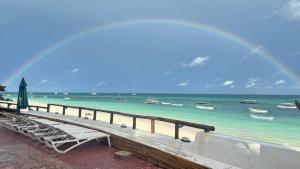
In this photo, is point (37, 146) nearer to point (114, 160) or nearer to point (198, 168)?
point (114, 160)

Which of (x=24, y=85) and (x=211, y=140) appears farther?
(x=24, y=85)

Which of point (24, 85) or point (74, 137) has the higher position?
point (24, 85)

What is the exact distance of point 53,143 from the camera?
5.46 meters

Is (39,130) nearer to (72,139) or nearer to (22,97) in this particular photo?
(72,139)

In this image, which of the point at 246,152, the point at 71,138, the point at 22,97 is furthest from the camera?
the point at 22,97

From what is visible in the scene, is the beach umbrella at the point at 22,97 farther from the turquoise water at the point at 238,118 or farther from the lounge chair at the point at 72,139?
the turquoise water at the point at 238,118

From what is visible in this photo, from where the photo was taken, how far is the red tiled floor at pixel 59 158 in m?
4.73

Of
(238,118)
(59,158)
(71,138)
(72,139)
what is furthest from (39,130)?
(238,118)

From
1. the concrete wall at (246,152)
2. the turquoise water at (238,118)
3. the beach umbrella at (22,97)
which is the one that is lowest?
the turquoise water at (238,118)

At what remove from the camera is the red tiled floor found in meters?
4.73

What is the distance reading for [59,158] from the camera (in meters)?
5.19

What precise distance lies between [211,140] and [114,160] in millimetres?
2148

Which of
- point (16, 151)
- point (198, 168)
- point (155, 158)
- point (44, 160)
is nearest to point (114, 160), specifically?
point (155, 158)

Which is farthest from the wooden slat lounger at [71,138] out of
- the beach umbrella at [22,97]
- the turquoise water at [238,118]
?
the turquoise water at [238,118]
